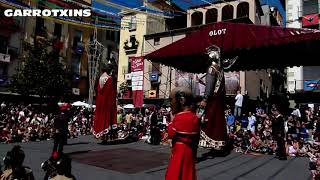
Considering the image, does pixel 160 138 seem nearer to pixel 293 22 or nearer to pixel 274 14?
pixel 293 22

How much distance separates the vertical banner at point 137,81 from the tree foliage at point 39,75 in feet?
44.2

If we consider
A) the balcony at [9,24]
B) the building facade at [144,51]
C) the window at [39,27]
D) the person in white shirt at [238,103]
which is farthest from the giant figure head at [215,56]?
the window at [39,27]

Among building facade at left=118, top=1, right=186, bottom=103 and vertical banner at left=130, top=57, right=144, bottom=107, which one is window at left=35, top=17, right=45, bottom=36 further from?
vertical banner at left=130, top=57, right=144, bottom=107

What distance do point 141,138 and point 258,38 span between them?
6772 millimetres

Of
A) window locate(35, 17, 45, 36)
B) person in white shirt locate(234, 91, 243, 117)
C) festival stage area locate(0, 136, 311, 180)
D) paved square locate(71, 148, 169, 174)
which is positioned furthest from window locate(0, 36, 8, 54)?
paved square locate(71, 148, 169, 174)

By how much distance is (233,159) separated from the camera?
30.6ft

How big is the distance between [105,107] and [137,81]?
9.27m

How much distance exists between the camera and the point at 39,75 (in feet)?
105

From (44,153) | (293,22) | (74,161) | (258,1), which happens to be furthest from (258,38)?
(258,1)

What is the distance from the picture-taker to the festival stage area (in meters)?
7.08

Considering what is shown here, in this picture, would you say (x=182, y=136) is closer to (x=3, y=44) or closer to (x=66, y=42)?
(x=3, y=44)

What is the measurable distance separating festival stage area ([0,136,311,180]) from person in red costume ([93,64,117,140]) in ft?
4.05

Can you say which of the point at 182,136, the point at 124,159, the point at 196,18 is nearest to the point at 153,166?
the point at 124,159

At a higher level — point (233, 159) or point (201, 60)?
point (201, 60)
